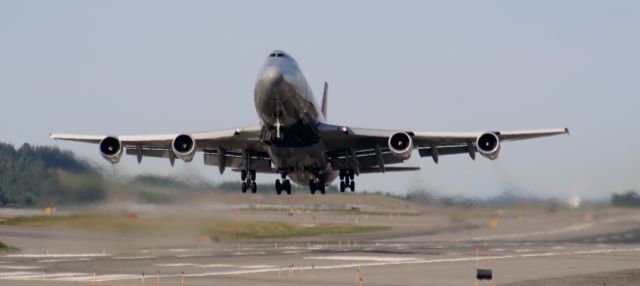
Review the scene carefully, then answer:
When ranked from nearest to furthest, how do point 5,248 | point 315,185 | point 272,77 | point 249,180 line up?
point 272,77
point 315,185
point 249,180
point 5,248

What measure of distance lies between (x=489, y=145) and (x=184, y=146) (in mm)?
13120

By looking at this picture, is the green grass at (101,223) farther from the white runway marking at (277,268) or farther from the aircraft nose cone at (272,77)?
the aircraft nose cone at (272,77)

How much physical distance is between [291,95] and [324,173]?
→ 895 centimetres

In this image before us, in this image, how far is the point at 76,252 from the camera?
187ft

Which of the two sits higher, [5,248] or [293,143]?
[293,143]

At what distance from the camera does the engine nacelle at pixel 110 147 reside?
148ft

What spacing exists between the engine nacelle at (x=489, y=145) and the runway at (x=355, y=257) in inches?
208

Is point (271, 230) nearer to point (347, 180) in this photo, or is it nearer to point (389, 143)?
point (347, 180)

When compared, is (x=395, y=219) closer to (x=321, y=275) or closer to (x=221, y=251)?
(x=221, y=251)

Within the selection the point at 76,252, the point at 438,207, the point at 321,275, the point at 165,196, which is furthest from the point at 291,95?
the point at 76,252

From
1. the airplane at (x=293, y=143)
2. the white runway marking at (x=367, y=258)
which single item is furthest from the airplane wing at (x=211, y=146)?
the white runway marking at (x=367, y=258)

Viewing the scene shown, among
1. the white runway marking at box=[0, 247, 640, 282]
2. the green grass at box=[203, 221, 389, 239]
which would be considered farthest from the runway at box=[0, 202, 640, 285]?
the green grass at box=[203, 221, 389, 239]

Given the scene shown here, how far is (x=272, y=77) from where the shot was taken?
131 feet

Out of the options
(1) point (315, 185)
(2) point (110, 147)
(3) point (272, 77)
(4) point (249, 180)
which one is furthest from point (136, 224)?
(3) point (272, 77)
